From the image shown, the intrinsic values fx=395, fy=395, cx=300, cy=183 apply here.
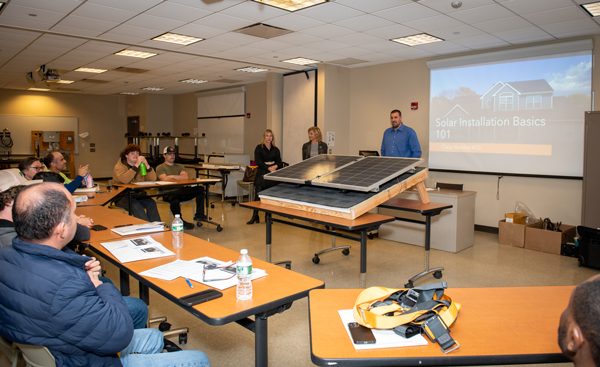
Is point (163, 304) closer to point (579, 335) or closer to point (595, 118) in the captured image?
point (579, 335)

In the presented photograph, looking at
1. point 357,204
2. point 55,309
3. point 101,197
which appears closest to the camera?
point 55,309

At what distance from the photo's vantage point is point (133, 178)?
5.49 metres

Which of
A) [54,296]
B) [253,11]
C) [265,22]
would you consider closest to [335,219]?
[54,296]

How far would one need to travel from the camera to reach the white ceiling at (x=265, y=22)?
4.17m

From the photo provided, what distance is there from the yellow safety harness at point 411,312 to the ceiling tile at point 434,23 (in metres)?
3.94

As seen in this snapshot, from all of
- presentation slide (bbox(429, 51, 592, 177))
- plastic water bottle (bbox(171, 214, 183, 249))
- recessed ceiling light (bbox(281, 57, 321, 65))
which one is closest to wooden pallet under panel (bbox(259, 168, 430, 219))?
plastic water bottle (bbox(171, 214, 183, 249))

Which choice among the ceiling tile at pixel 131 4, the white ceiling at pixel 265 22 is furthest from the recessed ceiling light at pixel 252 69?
the ceiling tile at pixel 131 4

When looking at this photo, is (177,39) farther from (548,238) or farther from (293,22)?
(548,238)

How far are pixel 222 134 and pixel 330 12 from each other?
22.2 feet

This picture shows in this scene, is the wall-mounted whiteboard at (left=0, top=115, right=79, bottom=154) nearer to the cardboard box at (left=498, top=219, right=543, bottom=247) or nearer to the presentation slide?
the presentation slide

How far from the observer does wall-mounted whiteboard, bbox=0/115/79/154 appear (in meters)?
11.3

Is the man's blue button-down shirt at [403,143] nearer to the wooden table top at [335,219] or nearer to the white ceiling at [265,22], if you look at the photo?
the white ceiling at [265,22]

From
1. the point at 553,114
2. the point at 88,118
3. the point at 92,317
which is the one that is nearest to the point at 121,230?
the point at 92,317

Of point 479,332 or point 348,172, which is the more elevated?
point 348,172
